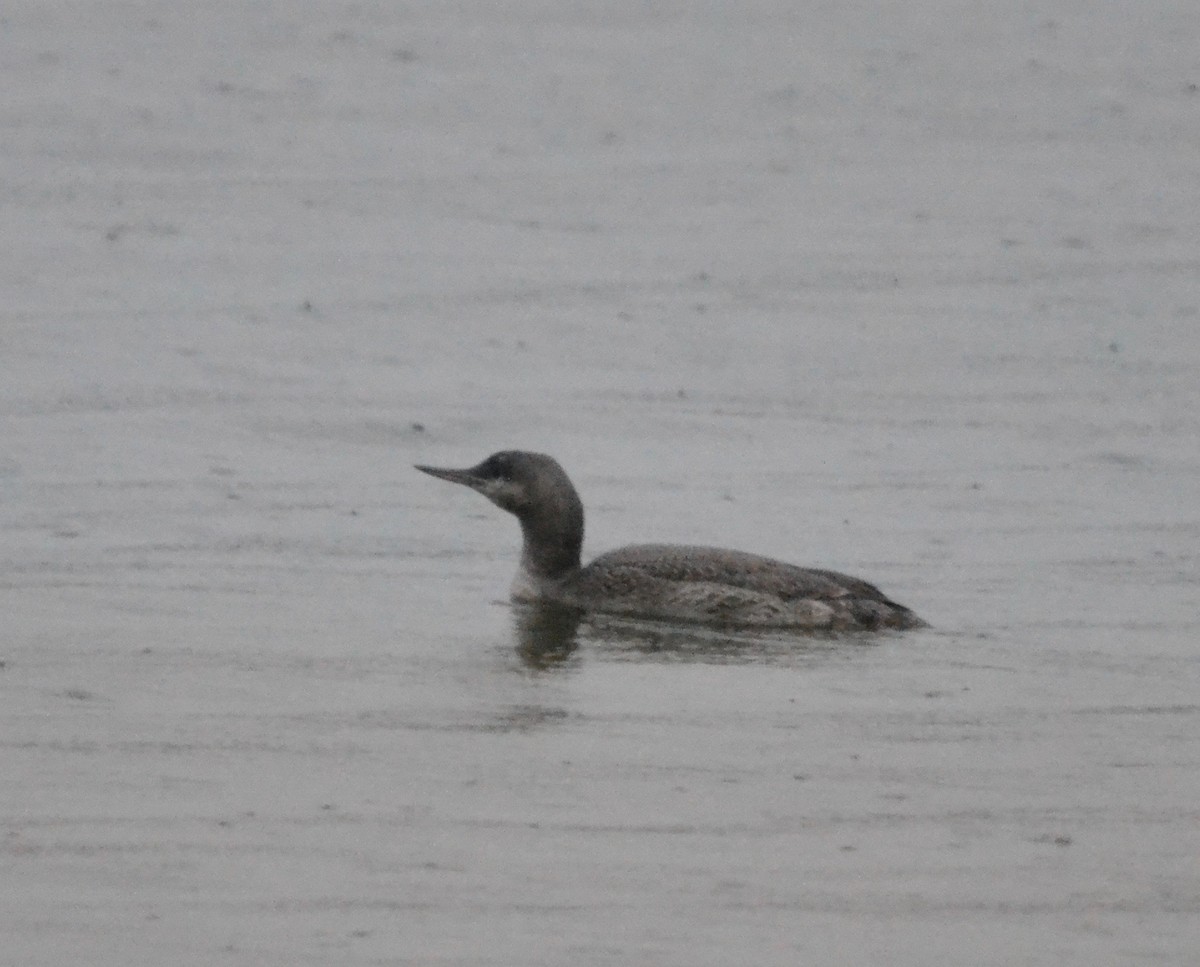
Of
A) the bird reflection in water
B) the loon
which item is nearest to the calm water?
the bird reflection in water

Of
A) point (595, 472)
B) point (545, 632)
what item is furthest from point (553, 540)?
point (595, 472)

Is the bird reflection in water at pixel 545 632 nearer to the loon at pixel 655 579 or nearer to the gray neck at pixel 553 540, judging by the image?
the loon at pixel 655 579

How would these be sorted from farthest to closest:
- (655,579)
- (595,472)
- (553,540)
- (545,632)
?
(595,472) → (553,540) → (655,579) → (545,632)

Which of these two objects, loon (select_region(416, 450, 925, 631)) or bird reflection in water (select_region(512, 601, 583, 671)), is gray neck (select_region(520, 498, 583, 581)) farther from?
bird reflection in water (select_region(512, 601, 583, 671))

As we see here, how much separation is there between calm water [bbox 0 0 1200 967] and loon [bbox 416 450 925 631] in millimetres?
179

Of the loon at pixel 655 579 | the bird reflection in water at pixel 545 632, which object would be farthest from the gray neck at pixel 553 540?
the bird reflection in water at pixel 545 632

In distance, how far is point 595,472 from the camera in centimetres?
1333

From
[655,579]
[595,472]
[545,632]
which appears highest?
[595,472]

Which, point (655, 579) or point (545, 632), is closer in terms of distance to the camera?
point (545, 632)

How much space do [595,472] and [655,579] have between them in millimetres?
Answer: 2211

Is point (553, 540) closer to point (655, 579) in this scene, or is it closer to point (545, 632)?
point (655, 579)

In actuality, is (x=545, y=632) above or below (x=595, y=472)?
below

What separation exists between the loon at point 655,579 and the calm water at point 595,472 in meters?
0.18

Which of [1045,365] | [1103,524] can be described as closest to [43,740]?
[1103,524]
